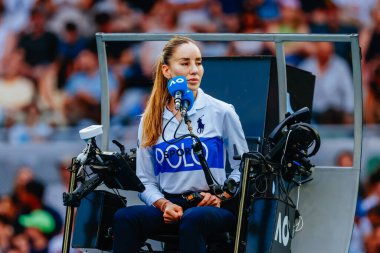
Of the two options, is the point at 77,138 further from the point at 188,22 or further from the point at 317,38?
the point at 317,38

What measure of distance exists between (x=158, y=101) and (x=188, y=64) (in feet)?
0.98

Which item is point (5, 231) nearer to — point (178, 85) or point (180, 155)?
point (180, 155)

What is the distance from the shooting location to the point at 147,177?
6375 millimetres

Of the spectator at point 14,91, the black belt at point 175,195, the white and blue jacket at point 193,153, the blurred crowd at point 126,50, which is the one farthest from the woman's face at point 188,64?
the spectator at point 14,91

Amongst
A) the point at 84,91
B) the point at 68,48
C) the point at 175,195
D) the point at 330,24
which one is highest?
the point at 330,24

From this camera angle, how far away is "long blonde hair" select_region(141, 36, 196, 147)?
249 inches

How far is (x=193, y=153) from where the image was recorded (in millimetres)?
6172

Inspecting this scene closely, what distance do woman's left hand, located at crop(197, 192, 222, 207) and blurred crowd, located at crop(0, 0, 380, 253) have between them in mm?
3307

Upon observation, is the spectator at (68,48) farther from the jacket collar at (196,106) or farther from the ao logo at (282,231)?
the ao logo at (282,231)

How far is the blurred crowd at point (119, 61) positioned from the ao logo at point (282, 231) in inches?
126

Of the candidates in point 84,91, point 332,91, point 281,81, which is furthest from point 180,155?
point 84,91

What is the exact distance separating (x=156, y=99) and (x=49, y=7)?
506cm

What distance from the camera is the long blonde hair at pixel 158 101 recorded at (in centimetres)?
632

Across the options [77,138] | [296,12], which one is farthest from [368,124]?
[77,138]
